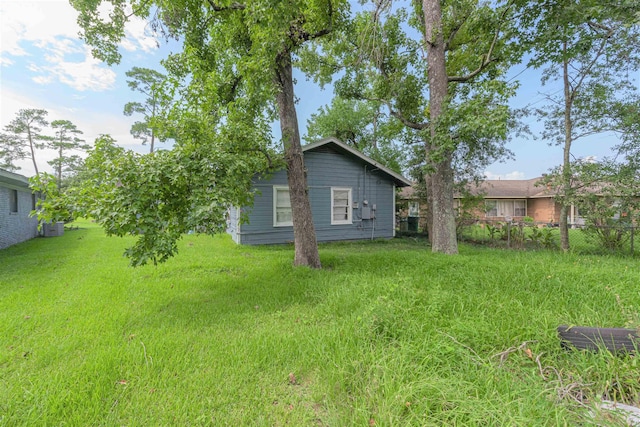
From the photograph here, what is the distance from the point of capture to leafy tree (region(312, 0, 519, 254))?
5.85 meters

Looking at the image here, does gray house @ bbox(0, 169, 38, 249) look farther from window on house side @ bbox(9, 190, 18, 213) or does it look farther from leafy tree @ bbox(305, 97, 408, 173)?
leafy tree @ bbox(305, 97, 408, 173)

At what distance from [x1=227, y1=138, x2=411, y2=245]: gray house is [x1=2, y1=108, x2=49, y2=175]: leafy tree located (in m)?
32.6

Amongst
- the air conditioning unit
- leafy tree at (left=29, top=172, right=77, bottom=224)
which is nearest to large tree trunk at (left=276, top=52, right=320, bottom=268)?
leafy tree at (left=29, top=172, right=77, bottom=224)

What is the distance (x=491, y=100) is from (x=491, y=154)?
15.9 feet

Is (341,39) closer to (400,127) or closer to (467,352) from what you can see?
(400,127)

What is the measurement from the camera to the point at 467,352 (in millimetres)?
2045

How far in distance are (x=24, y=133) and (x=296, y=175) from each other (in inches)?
1508

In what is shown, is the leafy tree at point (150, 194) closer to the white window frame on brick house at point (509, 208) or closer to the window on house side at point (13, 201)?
the window on house side at point (13, 201)

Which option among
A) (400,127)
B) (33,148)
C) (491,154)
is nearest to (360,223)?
(400,127)

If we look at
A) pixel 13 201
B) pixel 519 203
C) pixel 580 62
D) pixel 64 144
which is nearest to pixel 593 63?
pixel 580 62

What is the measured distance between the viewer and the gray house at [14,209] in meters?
8.30

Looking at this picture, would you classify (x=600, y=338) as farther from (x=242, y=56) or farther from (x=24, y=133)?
(x=24, y=133)

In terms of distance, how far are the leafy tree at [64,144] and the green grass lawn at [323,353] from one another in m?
35.4

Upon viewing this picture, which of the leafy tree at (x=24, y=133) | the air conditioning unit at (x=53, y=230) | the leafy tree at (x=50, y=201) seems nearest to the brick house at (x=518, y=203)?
the leafy tree at (x=50, y=201)
